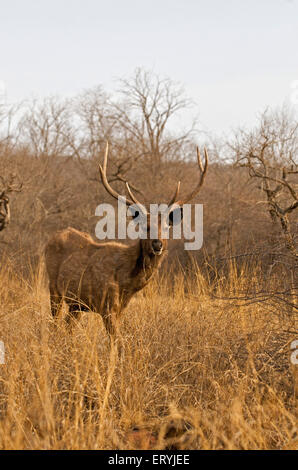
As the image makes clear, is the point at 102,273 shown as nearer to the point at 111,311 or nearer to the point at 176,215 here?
the point at 111,311

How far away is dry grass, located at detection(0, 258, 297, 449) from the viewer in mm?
3127

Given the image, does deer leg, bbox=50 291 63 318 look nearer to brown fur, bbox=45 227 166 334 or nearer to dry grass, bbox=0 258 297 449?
brown fur, bbox=45 227 166 334

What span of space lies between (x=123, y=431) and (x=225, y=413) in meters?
0.72

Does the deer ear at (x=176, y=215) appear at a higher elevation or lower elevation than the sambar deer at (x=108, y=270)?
higher

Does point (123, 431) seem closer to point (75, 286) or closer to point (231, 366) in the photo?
point (231, 366)

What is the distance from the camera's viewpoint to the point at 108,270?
5.68 metres

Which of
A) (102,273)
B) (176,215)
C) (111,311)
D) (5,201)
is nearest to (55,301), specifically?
(102,273)

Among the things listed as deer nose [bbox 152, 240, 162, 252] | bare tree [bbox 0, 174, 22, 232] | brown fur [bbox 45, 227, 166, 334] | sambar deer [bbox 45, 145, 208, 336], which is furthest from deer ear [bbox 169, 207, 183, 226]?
bare tree [bbox 0, 174, 22, 232]

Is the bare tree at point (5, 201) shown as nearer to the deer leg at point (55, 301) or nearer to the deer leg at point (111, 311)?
the deer leg at point (55, 301)

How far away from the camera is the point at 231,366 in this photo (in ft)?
14.0

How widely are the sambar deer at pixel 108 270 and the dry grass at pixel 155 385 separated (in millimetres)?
298

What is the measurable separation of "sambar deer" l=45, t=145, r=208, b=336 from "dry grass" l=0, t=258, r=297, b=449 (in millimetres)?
298

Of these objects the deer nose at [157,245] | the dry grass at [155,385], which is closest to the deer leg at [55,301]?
the dry grass at [155,385]

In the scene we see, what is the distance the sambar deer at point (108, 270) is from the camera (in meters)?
5.46
